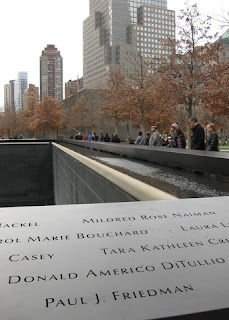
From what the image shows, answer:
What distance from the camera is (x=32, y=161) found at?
20.2m

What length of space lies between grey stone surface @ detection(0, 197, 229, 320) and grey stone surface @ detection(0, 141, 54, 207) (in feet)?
60.7

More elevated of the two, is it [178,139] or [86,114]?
[86,114]

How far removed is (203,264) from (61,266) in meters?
0.51

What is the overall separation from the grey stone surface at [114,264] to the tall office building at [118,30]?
112 m

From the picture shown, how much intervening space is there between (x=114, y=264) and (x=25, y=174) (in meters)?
19.6

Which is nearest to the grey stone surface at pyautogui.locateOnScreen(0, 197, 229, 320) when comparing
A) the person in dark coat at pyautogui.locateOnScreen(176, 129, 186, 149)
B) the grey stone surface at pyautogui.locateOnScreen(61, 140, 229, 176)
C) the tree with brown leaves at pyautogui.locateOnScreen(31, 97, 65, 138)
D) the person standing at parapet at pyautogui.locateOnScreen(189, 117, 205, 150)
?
the grey stone surface at pyautogui.locateOnScreen(61, 140, 229, 176)

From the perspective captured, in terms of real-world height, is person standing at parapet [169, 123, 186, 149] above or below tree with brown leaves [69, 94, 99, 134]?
below

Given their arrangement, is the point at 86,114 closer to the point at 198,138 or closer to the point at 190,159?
the point at 198,138

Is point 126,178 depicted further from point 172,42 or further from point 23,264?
point 172,42

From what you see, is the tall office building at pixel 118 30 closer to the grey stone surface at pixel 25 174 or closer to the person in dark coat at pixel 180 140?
the grey stone surface at pixel 25 174

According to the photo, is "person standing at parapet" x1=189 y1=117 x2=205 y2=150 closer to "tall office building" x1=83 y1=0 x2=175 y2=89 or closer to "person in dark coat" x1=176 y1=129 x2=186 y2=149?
"person in dark coat" x1=176 y1=129 x2=186 y2=149

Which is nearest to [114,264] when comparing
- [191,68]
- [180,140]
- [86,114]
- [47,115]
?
[180,140]

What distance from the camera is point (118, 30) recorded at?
5084 inches

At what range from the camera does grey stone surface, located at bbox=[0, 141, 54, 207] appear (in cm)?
1980
